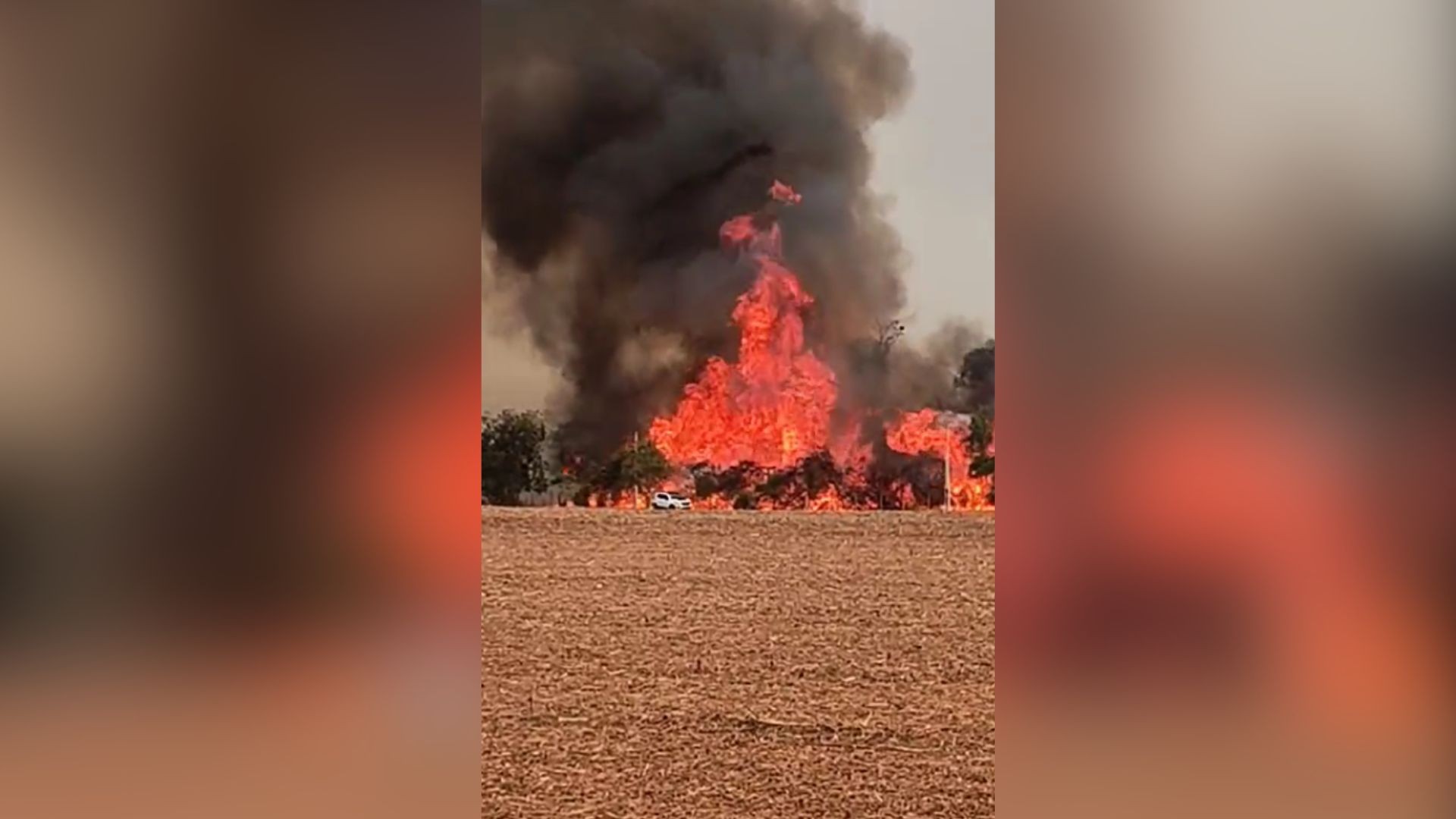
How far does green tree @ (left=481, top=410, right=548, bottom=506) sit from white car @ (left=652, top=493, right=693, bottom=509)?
3.11 feet

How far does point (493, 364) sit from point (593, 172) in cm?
201

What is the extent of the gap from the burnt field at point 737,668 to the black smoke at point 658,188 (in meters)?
1.86

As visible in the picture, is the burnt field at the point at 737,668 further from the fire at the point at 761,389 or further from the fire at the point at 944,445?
the fire at the point at 761,389

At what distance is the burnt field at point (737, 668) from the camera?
3.71m
